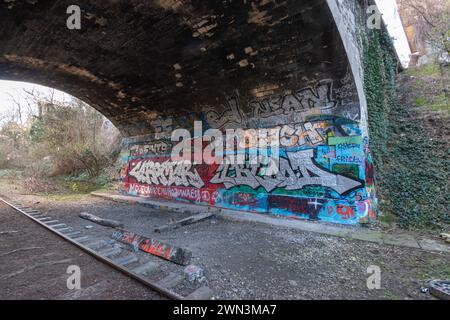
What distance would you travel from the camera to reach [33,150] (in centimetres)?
1889

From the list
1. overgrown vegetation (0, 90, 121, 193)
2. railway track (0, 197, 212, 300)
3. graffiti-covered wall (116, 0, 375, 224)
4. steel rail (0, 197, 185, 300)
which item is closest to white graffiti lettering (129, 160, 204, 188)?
graffiti-covered wall (116, 0, 375, 224)

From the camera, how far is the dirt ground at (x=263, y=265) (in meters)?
2.97

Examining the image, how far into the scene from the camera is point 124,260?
388cm

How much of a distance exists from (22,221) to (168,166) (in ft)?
17.4

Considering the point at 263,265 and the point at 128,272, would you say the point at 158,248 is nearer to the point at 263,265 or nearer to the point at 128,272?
the point at 128,272

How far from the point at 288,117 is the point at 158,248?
5.14 m

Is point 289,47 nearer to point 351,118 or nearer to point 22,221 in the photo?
point 351,118

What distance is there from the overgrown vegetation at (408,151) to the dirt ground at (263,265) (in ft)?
6.21

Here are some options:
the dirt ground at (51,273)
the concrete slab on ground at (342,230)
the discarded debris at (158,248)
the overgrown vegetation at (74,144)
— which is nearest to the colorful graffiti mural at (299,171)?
the concrete slab on ground at (342,230)

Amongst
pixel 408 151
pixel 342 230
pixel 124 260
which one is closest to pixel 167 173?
pixel 124 260

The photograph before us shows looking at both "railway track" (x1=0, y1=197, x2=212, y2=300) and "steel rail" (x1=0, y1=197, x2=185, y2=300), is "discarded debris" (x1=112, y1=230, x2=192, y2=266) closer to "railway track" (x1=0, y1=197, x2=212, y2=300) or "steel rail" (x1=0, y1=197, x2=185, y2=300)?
"railway track" (x1=0, y1=197, x2=212, y2=300)

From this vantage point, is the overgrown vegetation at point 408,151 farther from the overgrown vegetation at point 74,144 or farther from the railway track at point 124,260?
the overgrown vegetation at point 74,144

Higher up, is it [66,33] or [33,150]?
[66,33]
